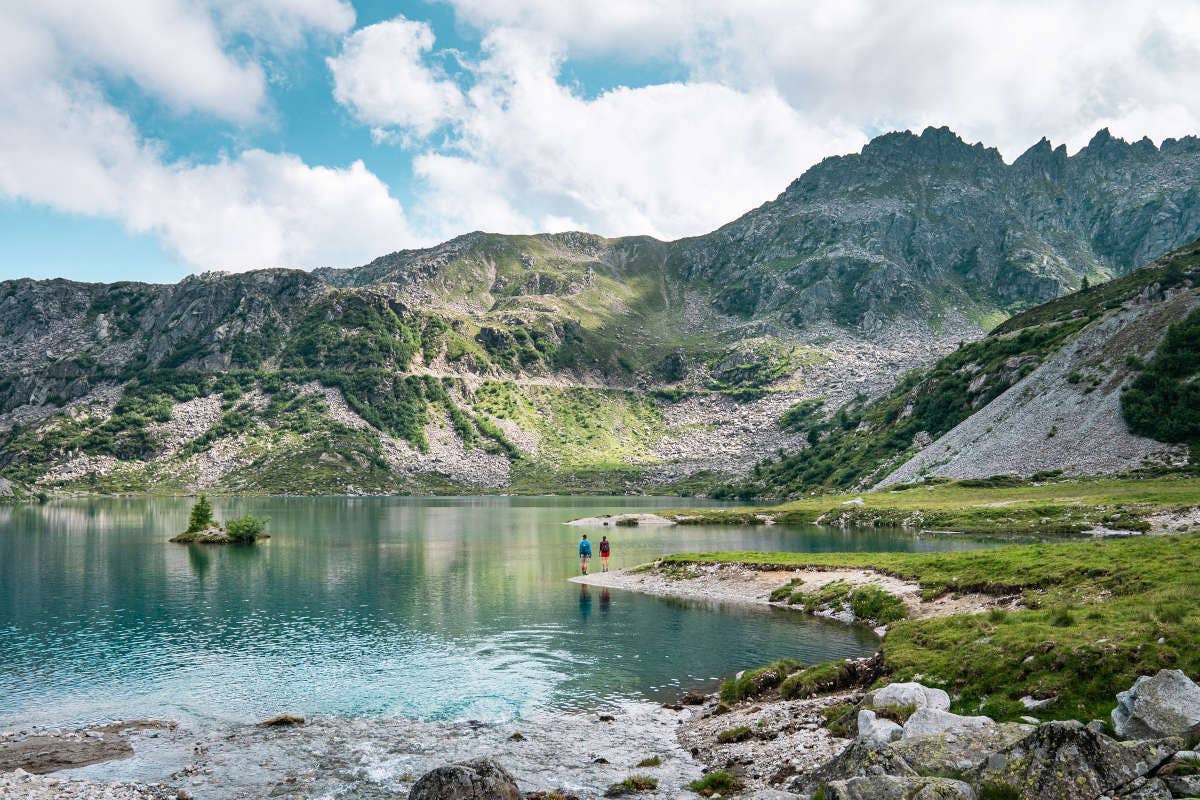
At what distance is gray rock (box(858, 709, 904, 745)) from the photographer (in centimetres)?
2016

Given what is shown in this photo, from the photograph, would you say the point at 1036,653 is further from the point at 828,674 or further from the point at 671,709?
the point at 671,709

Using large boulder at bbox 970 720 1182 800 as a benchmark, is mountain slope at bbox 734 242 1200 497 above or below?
above

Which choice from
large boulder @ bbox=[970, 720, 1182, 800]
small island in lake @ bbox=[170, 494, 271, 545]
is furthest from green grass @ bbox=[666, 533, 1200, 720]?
small island in lake @ bbox=[170, 494, 271, 545]

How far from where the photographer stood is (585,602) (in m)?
63.3

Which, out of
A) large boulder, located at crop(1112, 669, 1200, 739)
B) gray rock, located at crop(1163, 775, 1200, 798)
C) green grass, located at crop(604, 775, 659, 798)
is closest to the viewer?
gray rock, located at crop(1163, 775, 1200, 798)

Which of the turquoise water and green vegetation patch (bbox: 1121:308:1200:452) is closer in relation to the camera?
the turquoise water

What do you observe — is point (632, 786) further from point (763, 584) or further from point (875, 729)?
point (763, 584)

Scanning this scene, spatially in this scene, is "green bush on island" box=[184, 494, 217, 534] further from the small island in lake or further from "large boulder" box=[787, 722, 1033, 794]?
"large boulder" box=[787, 722, 1033, 794]

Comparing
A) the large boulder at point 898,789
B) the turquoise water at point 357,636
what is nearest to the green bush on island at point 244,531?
the turquoise water at point 357,636

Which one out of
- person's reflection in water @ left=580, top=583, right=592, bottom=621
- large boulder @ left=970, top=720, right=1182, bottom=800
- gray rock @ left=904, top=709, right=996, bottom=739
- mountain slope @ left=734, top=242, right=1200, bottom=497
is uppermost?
mountain slope @ left=734, top=242, right=1200, bottom=497

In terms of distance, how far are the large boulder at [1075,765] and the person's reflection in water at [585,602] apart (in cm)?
4248

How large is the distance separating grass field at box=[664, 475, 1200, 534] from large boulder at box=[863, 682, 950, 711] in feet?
229

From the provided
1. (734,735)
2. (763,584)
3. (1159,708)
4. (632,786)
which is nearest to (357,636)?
(734,735)

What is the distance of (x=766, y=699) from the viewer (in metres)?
33.4
